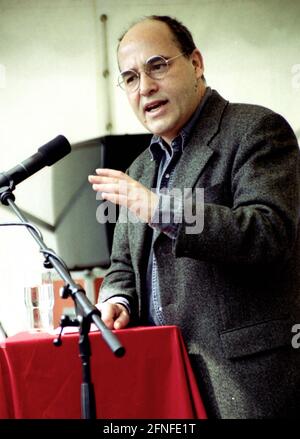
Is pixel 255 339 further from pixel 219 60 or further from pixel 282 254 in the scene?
pixel 219 60

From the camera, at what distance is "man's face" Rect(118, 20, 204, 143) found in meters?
1.33

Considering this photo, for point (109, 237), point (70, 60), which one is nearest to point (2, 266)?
point (109, 237)

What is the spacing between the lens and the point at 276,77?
2635 millimetres

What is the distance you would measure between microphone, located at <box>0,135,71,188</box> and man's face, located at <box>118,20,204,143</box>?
0.29 m

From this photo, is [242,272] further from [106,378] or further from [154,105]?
[154,105]

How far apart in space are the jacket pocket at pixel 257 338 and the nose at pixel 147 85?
617 millimetres

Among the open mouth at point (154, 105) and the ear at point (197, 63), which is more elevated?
the ear at point (197, 63)

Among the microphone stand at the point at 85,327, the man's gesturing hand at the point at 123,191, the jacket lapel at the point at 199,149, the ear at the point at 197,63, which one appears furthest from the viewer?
the ear at the point at 197,63

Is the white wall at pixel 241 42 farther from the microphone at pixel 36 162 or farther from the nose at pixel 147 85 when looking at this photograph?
the microphone at pixel 36 162

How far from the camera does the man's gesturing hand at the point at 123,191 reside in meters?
0.94
